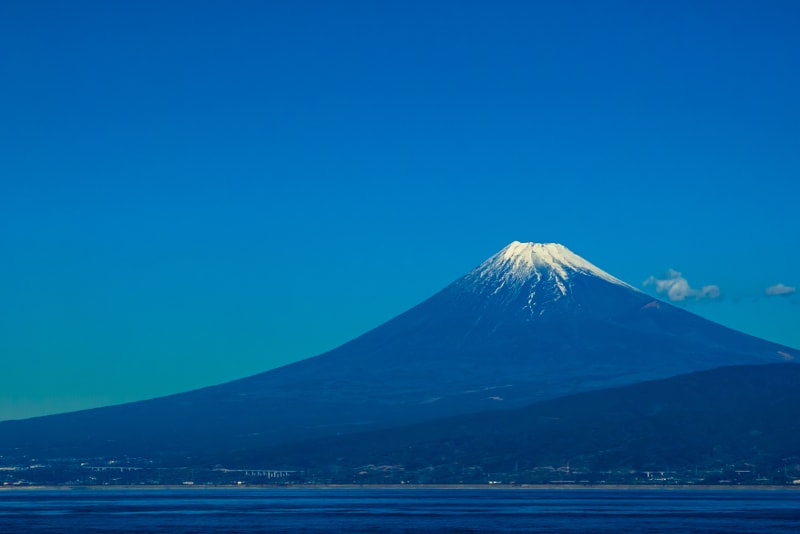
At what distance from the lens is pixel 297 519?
493 ft

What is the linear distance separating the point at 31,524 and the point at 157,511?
28.9m

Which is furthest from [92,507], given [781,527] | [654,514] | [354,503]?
[781,527]

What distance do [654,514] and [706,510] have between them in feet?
40.9

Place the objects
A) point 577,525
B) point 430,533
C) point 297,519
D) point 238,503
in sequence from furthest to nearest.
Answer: point 238,503
point 297,519
point 577,525
point 430,533

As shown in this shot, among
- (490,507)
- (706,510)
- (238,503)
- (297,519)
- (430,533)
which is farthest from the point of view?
(238,503)

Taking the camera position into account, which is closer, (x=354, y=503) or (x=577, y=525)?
(x=577, y=525)

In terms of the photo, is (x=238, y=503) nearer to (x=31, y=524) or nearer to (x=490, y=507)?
(x=490, y=507)

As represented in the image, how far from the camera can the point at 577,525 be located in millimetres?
136375

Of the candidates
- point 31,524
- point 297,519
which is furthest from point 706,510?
point 31,524

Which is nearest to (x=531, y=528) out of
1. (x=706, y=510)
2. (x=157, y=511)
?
(x=706, y=510)

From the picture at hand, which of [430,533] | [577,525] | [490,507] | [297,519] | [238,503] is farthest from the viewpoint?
[238,503]

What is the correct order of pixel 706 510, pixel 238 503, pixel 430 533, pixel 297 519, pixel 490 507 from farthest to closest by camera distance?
pixel 238 503, pixel 490 507, pixel 706 510, pixel 297 519, pixel 430 533

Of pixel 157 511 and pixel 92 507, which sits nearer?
pixel 157 511

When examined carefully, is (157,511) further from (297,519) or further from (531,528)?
(531,528)
